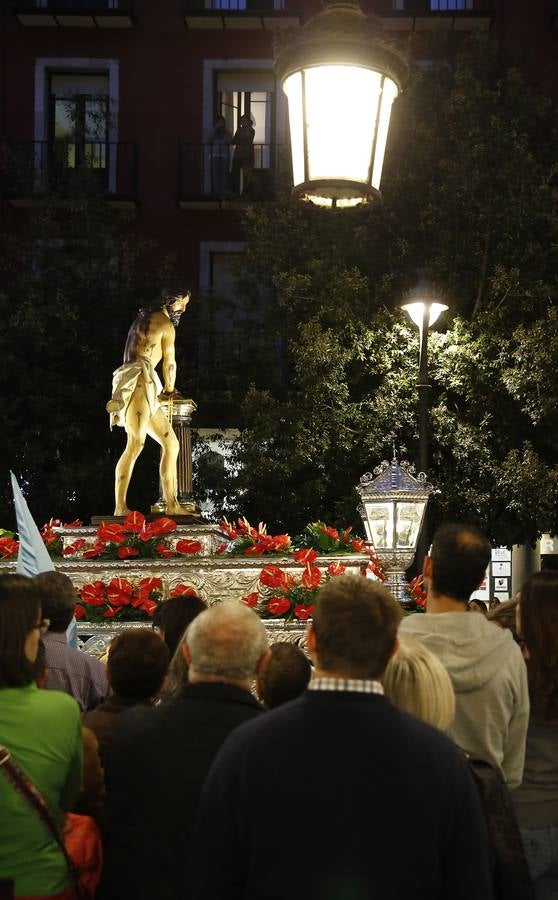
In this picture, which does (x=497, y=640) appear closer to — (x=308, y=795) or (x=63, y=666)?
(x=308, y=795)

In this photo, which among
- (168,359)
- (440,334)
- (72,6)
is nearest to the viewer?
(168,359)

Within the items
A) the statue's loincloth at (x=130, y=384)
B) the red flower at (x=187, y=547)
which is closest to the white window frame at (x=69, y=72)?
the statue's loincloth at (x=130, y=384)

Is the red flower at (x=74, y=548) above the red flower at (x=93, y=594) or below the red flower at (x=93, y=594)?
above

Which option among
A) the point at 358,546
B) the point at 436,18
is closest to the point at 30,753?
the point at 358,546

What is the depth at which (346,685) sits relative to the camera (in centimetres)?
272

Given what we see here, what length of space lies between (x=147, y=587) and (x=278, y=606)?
1.21 meters

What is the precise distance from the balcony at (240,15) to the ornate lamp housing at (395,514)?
13797 millimetres

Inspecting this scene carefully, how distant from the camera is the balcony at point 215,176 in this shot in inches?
862

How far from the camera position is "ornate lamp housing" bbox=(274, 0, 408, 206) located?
4168 millimetres

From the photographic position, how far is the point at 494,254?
17.8 metres

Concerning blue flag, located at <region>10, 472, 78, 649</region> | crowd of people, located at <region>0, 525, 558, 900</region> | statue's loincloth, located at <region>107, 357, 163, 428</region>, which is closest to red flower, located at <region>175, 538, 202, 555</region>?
statue's loincloth, located at <region>107, 357, 163, 428</region>

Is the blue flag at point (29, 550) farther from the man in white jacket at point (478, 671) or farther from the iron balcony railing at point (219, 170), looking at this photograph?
the iron balcony railing at point (219, 170)

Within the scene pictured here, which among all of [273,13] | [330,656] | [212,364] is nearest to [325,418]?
[212,364]

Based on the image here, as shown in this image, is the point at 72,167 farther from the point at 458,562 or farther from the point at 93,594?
the point at 458,562
